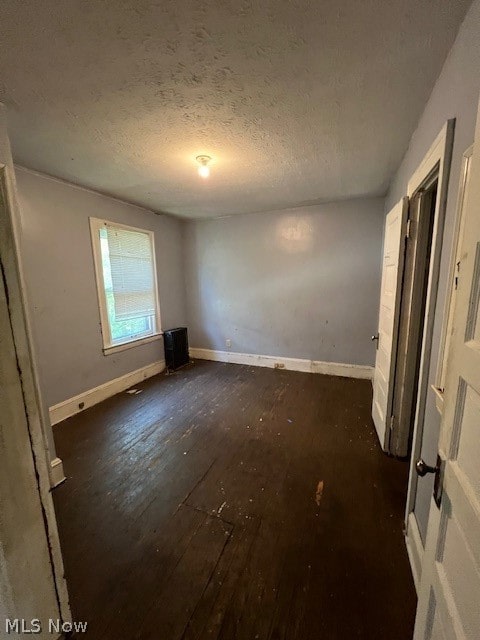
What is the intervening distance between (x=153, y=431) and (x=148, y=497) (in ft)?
2.59

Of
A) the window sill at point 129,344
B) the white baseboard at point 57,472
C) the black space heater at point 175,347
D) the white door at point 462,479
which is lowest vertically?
the white baseboard at point 57,472

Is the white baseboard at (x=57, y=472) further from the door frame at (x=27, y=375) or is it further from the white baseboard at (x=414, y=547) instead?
the white baseboard at (x=414, y=547)

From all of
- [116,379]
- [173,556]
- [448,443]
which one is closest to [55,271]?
[116,379]

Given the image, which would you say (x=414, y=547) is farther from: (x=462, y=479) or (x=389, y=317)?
(x=389, y=317)

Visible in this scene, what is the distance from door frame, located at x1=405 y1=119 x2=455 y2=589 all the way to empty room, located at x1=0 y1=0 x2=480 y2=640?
0.05 ft

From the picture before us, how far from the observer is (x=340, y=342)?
12.0ft

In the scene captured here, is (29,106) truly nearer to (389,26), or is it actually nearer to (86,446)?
(389,26)

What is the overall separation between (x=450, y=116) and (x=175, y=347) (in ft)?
12.4

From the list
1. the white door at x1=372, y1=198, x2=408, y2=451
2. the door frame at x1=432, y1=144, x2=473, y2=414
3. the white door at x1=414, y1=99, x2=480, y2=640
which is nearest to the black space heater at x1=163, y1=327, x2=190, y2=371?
the white door at x1=372, y1=198, x2=408, y2=451

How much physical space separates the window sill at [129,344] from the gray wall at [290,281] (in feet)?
2.81

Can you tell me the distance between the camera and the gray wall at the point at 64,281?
2.37 meters

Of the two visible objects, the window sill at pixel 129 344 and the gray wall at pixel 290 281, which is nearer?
the window sill at pixel 129 344

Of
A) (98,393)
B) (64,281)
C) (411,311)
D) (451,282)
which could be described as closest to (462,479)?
(451,282)

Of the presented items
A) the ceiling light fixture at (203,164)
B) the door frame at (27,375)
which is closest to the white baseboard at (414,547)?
the door frame at (27,375)
